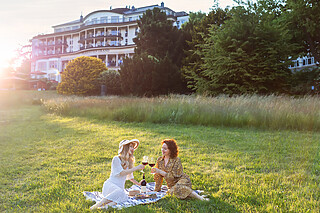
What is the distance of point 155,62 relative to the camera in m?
25.2

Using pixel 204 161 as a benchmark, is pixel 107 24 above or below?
above

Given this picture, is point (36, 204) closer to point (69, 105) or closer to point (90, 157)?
point (90, 157)

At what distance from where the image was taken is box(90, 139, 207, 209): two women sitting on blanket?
3828 millimetres

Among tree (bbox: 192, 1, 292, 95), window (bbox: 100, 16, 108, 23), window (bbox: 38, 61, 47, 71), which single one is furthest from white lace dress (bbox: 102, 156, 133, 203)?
window (bbox: 38, 61, 47, 71)

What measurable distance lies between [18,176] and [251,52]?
649 inches

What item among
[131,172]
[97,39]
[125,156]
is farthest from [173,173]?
[97,39]

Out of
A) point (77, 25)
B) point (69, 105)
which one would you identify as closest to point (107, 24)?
point (77, 25)

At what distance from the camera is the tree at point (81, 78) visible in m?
31.7

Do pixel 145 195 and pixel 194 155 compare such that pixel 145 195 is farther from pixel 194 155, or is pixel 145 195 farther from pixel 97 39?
pixel 97 39

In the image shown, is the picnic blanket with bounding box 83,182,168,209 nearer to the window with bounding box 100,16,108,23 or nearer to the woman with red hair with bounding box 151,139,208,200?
the woman with red hair with bounding box 151,139,208,200

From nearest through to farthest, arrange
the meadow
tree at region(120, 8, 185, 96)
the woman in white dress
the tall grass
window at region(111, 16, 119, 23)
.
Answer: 1. the woman in white dress
2. the meadow
3. the tall grass
4. tree at region(120, 8, 185, 96)
5. window at region(111, 16, 119, 23)

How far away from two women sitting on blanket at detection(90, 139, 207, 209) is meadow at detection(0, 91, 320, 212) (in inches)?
7.8

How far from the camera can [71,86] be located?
32.1 meters

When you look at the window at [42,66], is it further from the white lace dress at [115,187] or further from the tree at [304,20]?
the white lace dress at [115,187]
